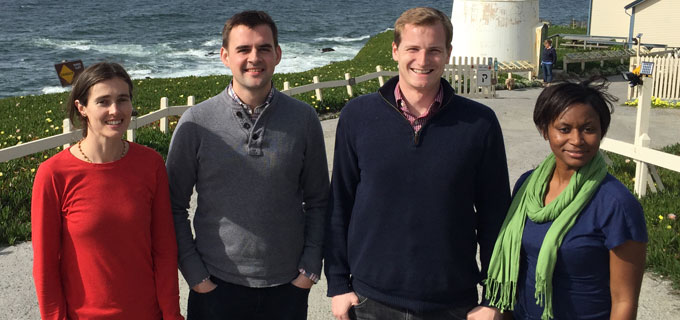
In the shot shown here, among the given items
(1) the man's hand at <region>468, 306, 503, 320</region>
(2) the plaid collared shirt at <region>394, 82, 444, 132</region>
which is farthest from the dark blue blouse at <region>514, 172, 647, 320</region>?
(2) the plaid collared shirt at <region>394, 82, 444, 132</region>

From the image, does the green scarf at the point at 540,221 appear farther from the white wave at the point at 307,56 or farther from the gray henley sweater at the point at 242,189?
the white wave at the point at 307,56

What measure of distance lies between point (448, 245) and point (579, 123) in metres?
0.81

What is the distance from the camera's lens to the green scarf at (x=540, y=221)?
9.70 feet

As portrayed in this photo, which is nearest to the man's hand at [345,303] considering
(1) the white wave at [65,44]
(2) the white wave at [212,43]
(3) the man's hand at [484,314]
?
(3) the man's hand at [484,314]

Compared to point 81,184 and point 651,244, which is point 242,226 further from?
point 651,244

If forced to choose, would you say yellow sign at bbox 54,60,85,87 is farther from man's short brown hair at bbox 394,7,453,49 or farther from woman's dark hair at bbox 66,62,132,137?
man's short brown hair at bbox 394,7,453,49

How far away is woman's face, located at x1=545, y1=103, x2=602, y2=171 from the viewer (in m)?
3.04

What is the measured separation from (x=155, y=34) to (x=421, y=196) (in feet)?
216

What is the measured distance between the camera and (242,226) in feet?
11.5

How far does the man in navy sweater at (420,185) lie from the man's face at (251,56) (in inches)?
19.7

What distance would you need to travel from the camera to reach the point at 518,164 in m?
11.1

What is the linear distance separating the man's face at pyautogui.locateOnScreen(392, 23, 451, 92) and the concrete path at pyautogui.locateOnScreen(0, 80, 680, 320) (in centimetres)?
298

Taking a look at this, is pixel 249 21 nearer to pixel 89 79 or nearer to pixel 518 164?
pixel 89 79

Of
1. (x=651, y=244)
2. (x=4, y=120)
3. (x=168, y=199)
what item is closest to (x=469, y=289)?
(x=168, y=199)
